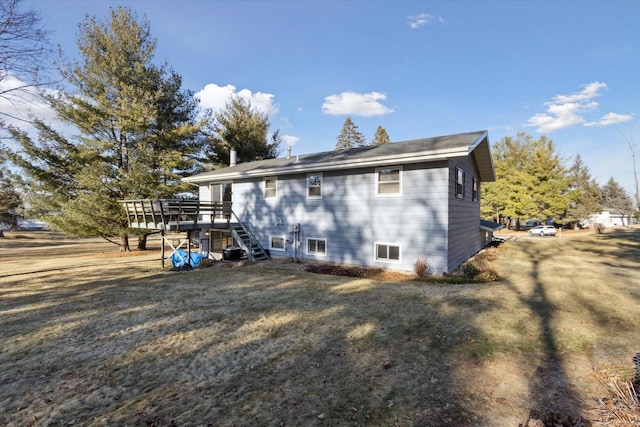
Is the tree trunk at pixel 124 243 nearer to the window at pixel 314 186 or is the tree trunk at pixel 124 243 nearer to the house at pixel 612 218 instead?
the window at pixel 314 186

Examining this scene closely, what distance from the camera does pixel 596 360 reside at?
4.21 m

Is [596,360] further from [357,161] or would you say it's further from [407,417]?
[357,161]

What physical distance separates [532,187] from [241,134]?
3499cm

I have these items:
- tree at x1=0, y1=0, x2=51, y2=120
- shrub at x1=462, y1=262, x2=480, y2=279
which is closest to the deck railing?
tree at x1=0, y1=0, x2=51, y2=120

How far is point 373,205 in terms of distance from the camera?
475 inches

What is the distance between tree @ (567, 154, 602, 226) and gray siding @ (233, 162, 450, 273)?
35707 mm

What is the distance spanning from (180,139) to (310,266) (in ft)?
52.4

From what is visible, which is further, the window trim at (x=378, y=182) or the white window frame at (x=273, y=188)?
the white window frame at (x=273, y=188)

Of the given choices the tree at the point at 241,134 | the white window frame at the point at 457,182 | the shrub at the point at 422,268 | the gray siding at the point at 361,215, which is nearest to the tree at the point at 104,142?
the tree at the point at 241,134

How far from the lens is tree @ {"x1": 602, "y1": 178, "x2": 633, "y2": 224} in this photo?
51.7 m

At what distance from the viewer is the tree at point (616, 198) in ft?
169

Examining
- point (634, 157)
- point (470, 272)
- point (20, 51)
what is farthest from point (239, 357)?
point (634, 157)

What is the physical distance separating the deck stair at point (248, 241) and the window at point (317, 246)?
258cm

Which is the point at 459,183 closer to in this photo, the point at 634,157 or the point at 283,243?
the point at 283,243
